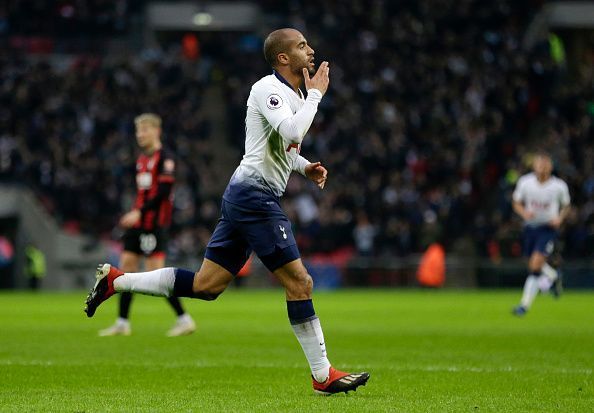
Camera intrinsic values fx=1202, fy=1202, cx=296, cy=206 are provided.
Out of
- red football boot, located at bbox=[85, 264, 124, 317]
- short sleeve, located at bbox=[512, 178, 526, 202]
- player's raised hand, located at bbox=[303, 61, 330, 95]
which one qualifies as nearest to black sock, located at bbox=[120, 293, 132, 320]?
red football boot, located at bbox=[85, 264, 124, 317]

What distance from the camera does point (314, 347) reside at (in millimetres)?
7816

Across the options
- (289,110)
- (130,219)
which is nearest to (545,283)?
(130,219)

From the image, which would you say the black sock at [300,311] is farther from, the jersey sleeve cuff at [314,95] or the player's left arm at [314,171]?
the jersey sleeve cuff at [314,95]

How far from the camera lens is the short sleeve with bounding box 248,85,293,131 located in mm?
7574

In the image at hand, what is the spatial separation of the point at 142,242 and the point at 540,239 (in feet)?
23.0

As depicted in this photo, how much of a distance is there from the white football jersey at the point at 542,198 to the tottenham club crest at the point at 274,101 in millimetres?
11125

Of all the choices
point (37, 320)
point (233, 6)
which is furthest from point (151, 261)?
point (233, 6)

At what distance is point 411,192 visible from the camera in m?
31.4

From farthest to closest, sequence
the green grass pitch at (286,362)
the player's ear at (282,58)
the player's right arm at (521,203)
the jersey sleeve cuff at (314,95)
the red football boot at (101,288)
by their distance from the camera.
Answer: the player's right arm at (521,203) → the red football boot at (101,288) → the player's ear at (282,58) → the jersey sleeve cuff at (314,95) → the green grass pitch at (286,362)

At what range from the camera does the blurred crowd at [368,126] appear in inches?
1215

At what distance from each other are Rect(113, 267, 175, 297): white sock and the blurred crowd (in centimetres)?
2167

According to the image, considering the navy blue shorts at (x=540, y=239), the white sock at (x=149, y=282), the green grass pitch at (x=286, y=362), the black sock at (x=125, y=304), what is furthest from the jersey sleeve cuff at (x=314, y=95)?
the navy blue shorts at (x=540, y=239)

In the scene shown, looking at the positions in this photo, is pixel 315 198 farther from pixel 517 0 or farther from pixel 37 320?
pixel 37 320

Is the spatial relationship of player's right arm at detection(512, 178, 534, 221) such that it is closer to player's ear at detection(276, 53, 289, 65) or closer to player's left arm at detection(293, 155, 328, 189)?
player's left arm at detection(293, 155, 328, 189)
